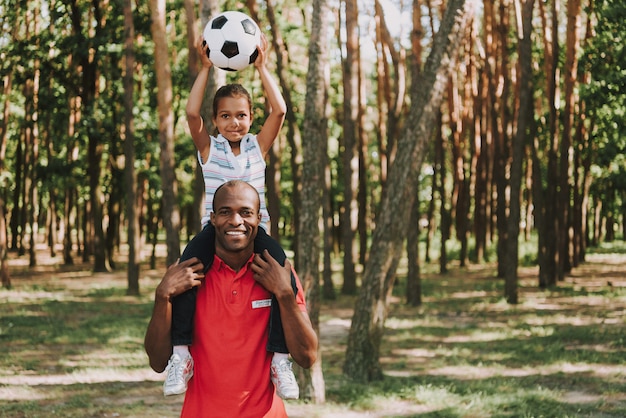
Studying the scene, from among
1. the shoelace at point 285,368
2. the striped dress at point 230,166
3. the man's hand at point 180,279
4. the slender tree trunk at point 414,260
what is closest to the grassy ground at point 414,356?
the slender tree trunk at point 414,260

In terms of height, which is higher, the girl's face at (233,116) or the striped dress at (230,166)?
the girl's face at (233,116)

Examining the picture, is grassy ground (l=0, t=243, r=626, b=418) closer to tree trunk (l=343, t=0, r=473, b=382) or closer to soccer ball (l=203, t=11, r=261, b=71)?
tree trunk (l=343, t=0, r=473, b=382)

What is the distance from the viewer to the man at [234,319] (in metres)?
2.99

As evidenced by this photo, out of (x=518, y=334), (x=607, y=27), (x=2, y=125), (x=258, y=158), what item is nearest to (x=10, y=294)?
(x=2, y=125)

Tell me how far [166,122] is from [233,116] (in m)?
12.7

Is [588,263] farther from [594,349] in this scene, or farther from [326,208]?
[594,349]

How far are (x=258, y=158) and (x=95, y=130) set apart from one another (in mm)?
20374

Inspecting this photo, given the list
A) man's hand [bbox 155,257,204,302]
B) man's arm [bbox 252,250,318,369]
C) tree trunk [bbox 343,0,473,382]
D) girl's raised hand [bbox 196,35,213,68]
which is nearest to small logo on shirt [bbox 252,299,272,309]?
man's arm [bbox 252,250,318,369]

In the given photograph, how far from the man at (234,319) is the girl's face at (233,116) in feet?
2.52

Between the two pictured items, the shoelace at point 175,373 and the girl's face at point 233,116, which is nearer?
the shoelace at point 175,373

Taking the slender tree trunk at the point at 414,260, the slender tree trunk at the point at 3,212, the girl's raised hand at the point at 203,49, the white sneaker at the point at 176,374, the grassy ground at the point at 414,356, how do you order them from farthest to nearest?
1. the slender tree trunk at the point at 3,212
2. the slender tree trunk at the point at 414,260
3. the grassy ground at the point at 414,356
4. the girl's raised hand at the point at 203,49
5. the white sneaker at the point at 176,374

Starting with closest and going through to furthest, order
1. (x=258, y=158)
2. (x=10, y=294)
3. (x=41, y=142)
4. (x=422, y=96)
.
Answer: (x=258, y=158)
(x=422, y=96)
(x=10, y=294)
(x=41, y=142)

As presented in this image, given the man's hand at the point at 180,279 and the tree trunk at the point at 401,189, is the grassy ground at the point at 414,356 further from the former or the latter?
the man's hand at the point at 180,279

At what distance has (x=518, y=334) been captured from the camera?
1405 centimetres
